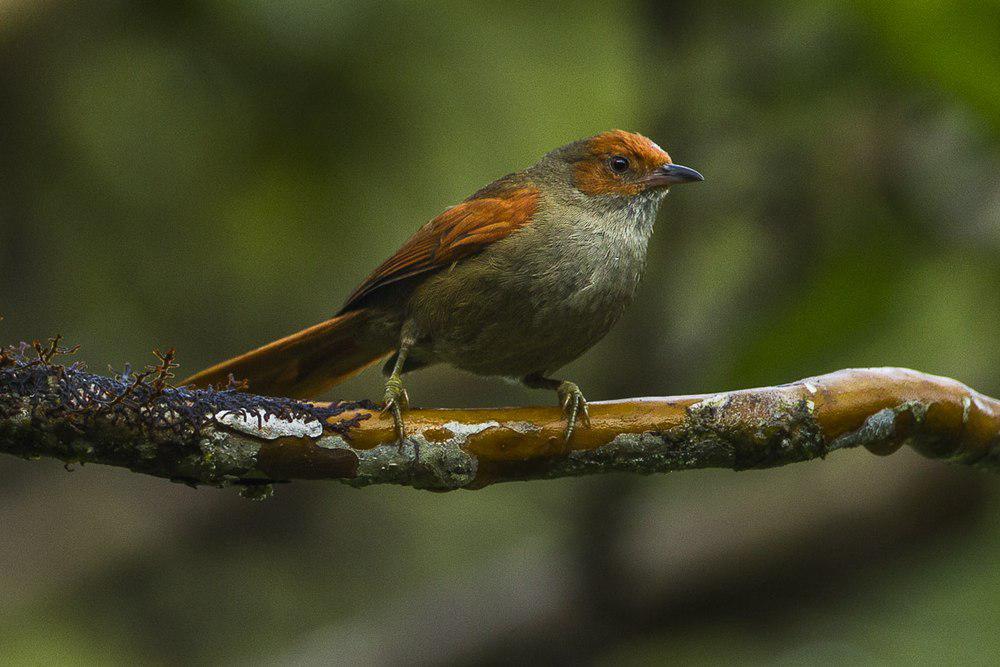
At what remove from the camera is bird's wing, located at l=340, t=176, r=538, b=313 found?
12.0 feet

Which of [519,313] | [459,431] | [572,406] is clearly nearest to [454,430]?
[459,431]

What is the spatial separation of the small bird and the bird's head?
4 cm

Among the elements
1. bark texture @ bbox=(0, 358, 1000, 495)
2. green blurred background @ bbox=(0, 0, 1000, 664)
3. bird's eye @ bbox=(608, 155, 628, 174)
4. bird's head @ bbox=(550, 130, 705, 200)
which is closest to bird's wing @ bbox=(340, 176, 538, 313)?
bird's head @ bbox=(550, 130, 705, 200)

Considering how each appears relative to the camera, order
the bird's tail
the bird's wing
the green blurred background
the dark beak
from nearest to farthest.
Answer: the bird's tail → the bird's wing → the dark beak → the green blurred background

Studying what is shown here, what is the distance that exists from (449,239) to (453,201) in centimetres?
280

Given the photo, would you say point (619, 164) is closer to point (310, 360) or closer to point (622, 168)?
point (622, 168)

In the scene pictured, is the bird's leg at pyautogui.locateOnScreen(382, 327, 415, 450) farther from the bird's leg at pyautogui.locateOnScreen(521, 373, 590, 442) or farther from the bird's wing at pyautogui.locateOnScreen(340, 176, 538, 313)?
the bird's leg at pyautogui.locateOnScreen(521, 373, 590, 442)

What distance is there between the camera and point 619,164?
413 cm

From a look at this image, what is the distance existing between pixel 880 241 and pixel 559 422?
6.13 ft

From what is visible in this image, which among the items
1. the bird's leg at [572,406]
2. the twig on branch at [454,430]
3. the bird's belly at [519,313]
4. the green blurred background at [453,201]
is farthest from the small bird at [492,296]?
the twig on branch at [454,430]

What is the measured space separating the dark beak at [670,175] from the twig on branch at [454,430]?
1304mm

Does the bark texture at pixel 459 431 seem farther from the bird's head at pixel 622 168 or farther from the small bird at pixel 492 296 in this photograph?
the bird's head at pixel 622 168

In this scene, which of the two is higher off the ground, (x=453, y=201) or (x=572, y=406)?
(x=453, y=201)

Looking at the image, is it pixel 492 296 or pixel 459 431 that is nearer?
pixel 459 431
